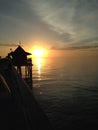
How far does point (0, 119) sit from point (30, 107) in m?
1.52

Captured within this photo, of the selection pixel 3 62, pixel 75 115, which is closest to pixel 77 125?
pixel 75 115

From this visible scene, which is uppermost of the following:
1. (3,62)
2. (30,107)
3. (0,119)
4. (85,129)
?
(3,62)

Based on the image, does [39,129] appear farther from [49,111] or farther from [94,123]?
[49,111]

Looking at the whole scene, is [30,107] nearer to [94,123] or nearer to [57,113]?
[94,123]

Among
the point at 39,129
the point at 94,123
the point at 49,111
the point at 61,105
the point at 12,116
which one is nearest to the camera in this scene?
the point at 39,129

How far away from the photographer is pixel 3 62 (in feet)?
91.7

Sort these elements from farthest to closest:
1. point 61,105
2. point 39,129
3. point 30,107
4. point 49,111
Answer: point 61,105, point 49,111, point 30,107, point 39,129

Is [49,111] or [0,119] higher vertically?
[0,119]

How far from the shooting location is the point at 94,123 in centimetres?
2488

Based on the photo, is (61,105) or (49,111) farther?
(61,105)

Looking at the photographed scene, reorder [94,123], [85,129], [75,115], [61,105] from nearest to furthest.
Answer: [85,129], [94,123], [75,115], [61,105]

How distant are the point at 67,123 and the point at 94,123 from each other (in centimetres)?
367

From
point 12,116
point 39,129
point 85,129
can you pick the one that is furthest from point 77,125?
point 39,129

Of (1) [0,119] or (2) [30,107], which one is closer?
(2) [30,107]
